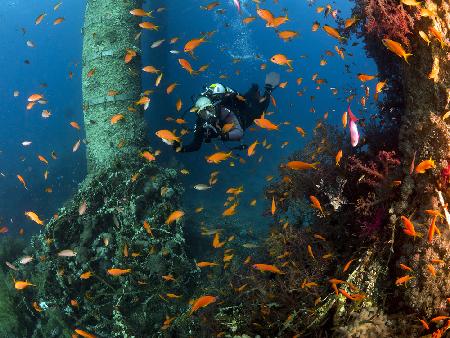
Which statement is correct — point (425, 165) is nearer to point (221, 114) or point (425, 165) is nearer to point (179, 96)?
point (221, 114)

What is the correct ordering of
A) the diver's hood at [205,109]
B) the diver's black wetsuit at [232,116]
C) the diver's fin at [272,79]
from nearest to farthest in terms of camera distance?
the diver's hood at [205,109], the diver's black wetsuit at [232,116], the diver's fin at [272,79]

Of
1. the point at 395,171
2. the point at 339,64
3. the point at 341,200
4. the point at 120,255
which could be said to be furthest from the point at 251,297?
the point at 339,64

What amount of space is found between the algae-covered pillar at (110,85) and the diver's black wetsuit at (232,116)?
3.41 m

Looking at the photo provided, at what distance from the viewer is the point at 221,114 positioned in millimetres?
6523

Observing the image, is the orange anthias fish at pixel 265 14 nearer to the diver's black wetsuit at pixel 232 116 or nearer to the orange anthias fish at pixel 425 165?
the diver's black wetsuit at pixel 232 116

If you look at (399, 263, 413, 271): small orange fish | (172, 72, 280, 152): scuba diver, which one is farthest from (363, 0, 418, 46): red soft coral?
(172, 72, 280, 152): scuba diver

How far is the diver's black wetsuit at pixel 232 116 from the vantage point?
20.1 ft

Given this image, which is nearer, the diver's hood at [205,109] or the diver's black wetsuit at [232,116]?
the diver's hood at [205,109]

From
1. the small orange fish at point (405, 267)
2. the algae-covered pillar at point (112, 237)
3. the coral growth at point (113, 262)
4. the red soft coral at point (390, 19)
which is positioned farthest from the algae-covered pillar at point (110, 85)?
the small orange fish at point (405, 267)

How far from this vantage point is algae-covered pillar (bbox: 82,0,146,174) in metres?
9.27

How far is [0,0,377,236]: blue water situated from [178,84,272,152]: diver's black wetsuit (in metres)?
1.21

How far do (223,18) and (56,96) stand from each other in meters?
35.1

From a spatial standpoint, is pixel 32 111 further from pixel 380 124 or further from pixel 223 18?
pixel 380 124

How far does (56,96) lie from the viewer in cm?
5131
